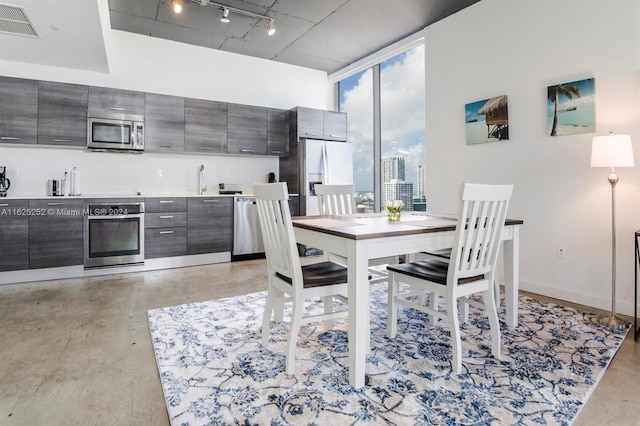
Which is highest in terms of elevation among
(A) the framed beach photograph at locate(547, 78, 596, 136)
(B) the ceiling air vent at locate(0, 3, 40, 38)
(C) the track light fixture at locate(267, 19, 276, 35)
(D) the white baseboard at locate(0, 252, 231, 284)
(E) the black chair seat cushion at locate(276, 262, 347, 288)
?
(C) the track light fixture at locate(267, 19, 276, 35)

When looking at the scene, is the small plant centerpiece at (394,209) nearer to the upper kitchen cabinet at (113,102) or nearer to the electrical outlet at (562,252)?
the electrical outlet at (562,252)

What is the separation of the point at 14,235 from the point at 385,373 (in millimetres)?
3962

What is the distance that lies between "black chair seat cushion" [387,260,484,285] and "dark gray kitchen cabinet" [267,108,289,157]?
11.6ft

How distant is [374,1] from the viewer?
3.77 m

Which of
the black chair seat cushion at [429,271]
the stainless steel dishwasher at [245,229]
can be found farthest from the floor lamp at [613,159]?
the stainless steel dishwasher at [245,229]

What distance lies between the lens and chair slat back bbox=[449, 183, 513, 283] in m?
1.86

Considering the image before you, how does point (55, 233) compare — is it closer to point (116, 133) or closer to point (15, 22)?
point (116, 133)

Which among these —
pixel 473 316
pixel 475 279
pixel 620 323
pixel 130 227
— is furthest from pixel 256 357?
pixel 130 227

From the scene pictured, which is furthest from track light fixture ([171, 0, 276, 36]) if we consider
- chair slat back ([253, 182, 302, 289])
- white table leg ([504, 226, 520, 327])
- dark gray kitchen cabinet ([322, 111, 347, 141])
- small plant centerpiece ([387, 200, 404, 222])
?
white table leg ([504, 226, 520, 327])

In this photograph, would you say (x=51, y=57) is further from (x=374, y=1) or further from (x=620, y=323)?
(x=620, y=323)

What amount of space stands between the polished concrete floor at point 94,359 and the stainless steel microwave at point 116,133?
1.65 meters

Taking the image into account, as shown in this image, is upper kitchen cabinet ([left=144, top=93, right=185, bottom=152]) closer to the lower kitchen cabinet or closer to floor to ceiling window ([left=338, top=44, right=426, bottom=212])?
the lower kitchen cabinet

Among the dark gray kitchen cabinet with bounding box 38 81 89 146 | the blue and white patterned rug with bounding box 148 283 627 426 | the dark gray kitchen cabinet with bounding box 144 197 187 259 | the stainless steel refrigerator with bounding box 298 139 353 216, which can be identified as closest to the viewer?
the blue and white patterned rug with bounding box 148 283 627 426

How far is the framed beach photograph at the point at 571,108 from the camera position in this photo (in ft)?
9.58
